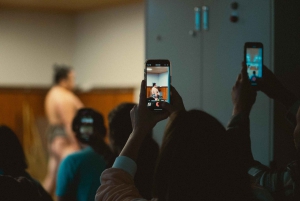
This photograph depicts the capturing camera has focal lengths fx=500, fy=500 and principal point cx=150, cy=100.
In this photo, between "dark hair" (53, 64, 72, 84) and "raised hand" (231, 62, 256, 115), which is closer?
"raised hand" (231, 62, 256, 115)

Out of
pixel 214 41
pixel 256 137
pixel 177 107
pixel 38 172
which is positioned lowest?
pixel 38 172

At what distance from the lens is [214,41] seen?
2666mm

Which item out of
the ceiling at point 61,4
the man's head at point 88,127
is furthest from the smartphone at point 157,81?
the ceiling at point 61,4

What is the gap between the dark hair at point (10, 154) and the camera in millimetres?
2016

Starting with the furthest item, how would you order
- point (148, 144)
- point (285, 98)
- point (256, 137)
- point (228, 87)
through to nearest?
1. point (228, 87)
2. point (256, 137)
3. point (285, 98)
4. point (148, 144)

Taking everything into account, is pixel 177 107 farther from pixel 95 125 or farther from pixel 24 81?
pixel 24 81

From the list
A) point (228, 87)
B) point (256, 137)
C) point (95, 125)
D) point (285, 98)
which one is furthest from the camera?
point (228, 87)

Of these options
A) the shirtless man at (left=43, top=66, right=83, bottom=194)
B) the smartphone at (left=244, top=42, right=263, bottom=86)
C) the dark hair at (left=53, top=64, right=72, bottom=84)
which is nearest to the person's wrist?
the smartphone at (left=244, top=42, right=263, bottom=86)

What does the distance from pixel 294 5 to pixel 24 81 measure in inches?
198

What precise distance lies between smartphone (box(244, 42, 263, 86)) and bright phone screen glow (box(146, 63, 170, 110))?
1.42ft

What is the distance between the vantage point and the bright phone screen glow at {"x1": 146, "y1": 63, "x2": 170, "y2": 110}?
1543mm

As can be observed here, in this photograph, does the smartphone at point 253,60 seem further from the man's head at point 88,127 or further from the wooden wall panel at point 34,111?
the wooden wall panel at point 34,111

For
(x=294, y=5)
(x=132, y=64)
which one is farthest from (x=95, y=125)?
(x=132, y=64)

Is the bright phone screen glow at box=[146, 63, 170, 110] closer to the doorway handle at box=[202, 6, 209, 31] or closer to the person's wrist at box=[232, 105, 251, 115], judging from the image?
the person's wrist at box=[232, 105, 251, 115]
